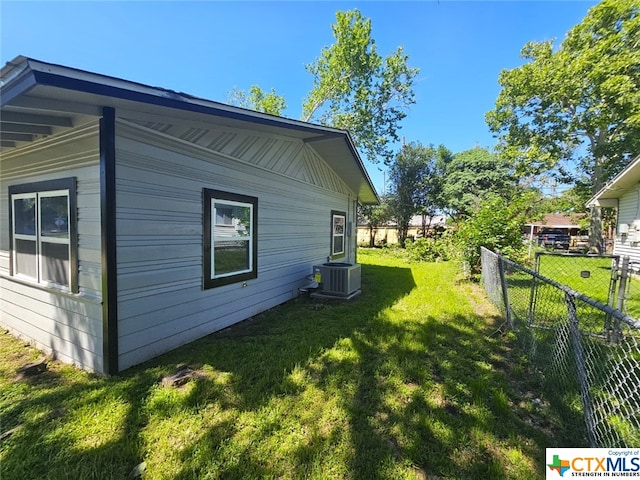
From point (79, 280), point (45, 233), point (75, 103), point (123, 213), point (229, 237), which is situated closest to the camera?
point (75, 103)

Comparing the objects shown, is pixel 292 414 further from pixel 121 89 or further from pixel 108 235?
pixel 121 89

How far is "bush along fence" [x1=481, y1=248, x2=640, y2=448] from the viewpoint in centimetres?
201

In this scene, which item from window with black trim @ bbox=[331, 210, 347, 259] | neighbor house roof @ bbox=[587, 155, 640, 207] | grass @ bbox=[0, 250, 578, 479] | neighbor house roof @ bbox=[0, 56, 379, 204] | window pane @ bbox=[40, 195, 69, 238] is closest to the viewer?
grass @ bbox=[0, 250, 578, 479]

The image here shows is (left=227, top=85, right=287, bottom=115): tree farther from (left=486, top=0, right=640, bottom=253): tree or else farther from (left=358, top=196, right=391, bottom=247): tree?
(left=486, top=0, right=640, bottom=253): tree

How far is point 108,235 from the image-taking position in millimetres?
2924

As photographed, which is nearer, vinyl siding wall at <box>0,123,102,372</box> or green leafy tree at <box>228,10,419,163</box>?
vinyl siding wall at <box>0,123,102,372</box>

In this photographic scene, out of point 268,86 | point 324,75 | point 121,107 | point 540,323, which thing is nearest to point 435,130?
point 324,75

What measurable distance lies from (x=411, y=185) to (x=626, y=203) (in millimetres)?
11879

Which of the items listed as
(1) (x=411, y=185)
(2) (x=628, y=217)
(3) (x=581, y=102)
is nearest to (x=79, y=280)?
(2) (x=628, y=217)

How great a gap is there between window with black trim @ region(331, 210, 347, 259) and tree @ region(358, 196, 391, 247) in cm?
1189

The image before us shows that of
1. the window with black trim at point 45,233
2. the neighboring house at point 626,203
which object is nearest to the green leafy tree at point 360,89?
the neighboring house at point 626,203

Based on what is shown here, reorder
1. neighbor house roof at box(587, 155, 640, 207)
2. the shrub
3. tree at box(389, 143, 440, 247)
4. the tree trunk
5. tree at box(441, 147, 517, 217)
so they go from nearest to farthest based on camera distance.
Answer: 1. neighbor house roof at box(587, 155, 640, 207)
2. the shrub
3. the tree trunk
4. tree at box(441, 147, 517, 217)
5. tree at box(389, 143, 440, 247)

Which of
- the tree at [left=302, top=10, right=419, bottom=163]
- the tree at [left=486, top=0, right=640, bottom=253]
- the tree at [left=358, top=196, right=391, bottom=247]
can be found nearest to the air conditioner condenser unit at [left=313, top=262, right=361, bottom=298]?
the tree at [left=302, top=10, right=419, bottom=163]

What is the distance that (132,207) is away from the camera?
3178 millimetres
